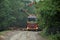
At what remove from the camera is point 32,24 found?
42.1 m

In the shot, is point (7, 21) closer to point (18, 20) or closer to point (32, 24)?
point (32, 24)

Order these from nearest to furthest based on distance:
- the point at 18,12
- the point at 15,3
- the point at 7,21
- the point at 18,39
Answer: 1. the point at 18,39
2. the point at 7,21
3. the point at 15,3
4. the point at 18,12

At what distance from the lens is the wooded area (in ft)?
63.5

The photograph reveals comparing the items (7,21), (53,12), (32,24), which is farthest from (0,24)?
(53,12)

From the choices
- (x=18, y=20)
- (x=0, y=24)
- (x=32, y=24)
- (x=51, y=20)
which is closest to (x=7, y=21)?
(x=0, y=24)

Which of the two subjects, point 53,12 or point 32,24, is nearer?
point 53,12

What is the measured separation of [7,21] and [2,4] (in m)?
4.46

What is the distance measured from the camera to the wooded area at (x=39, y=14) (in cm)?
1935

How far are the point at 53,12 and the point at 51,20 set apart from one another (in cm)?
247

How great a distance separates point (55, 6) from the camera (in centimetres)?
1847

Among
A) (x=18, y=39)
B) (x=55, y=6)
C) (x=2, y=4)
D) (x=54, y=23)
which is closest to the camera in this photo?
(x=55, y=6)

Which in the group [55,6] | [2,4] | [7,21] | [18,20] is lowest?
[18,20]

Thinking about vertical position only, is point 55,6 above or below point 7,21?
above

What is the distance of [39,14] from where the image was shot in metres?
26.4
